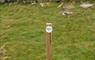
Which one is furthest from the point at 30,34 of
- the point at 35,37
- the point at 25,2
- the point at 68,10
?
the point at 25,2

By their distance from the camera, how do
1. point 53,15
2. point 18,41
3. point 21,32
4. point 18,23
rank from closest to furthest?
point 18,41 → point 21,32 → point 18,23 → point 53,15

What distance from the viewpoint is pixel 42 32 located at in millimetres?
8281

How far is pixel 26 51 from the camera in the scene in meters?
7.17

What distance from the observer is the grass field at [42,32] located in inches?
277

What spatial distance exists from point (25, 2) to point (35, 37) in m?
3.28

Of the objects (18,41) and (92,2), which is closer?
(18,41)

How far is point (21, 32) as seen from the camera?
329 inches

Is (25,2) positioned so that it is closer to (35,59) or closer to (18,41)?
(18,41)

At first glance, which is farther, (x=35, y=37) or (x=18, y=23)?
(x=18, y=23)

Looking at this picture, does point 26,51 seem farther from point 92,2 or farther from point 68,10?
point 92,2

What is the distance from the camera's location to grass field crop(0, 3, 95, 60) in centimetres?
704

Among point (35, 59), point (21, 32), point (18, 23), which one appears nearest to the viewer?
point (35, 59)

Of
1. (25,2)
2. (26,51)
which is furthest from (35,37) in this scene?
(25,2)

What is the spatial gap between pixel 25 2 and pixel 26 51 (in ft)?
13.6
